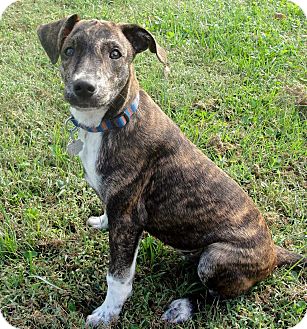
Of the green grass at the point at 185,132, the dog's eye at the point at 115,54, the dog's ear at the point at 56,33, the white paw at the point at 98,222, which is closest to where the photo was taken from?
the dog's eye at the point at 115,54

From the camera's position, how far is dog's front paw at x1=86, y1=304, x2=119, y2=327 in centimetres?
369

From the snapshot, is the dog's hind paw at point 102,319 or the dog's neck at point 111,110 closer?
the dog's neck at point 111,110

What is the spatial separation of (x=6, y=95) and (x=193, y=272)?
9.99 ft

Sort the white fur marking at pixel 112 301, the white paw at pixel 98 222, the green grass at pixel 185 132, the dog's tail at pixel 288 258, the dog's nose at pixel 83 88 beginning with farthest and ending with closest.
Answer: the white paw at pixel 98 222 → the dog's tail at pixel 288 258 → the green grass at pixel 185 132 → the white fur marking at pixel 112 301 → the dog's nose at pixel 83 88

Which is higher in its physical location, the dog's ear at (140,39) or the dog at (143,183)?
the dog's ear at (140,39)

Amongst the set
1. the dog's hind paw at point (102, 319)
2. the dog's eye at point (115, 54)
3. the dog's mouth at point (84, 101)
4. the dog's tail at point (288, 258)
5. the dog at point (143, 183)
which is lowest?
the dog's hind paw at point (102, 319)

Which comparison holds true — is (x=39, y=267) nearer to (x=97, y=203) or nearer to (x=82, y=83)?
(x=97, y=203)

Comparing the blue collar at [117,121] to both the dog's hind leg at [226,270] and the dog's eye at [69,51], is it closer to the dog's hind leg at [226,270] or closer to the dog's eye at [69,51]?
the dog's eye at [69,51]

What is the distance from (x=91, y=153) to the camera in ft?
11.6

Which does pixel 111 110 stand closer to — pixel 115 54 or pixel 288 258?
pixel 115 54

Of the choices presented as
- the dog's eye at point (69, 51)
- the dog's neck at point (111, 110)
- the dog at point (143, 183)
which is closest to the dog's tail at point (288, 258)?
the dog at point (143, 183)

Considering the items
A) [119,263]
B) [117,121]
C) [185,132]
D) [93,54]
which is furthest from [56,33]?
[185,132]

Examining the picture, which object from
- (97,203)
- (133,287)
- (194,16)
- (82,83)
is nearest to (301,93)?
(194,16)

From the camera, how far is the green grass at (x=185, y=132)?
389cm
